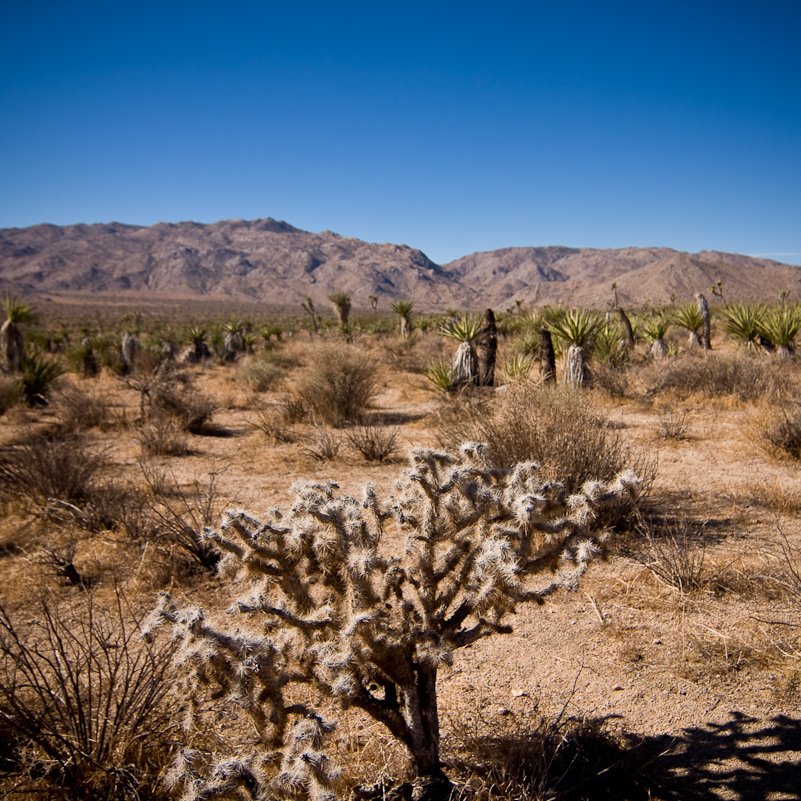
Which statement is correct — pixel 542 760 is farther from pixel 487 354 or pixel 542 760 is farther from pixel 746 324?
pixel 746 324

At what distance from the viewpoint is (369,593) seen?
2021mm

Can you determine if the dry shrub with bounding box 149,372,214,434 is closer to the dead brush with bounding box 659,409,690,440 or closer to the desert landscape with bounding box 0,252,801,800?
the desert landscape with bounding box 0,252,801,800

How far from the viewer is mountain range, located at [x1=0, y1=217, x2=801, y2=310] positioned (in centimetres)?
13600

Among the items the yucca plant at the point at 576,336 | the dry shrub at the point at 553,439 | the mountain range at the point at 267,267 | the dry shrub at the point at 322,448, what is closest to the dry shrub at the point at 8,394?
the dry shrub at the point at 322,448

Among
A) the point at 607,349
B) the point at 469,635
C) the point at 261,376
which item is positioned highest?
the point at 607,349

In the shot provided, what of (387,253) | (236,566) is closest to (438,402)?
(236,566)

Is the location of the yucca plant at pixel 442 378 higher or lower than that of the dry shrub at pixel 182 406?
higher

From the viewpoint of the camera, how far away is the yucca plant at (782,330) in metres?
11.2

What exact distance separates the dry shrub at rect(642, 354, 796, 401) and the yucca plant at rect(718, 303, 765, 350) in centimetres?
157

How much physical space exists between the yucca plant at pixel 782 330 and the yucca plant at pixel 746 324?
0.80 ft

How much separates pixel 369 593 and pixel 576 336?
923 cm

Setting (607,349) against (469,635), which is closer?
(469,635)

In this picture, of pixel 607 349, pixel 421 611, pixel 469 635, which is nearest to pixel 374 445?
pixel 421 611

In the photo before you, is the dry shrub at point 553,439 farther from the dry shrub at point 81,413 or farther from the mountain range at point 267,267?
the mountain range at point 267,267
